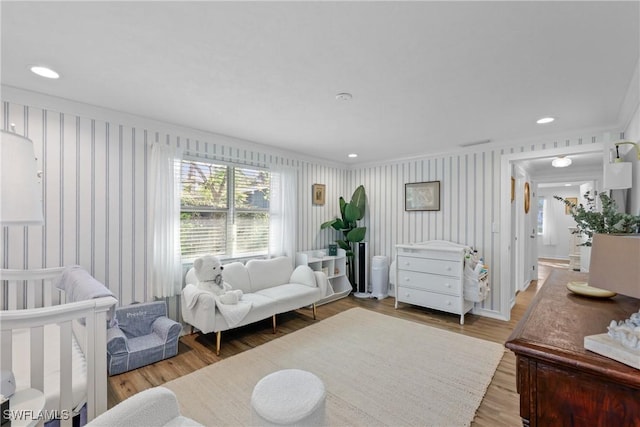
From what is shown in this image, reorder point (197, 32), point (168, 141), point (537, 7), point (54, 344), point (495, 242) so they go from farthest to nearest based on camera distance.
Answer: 1. point (495, 242)
2. point (168, 141)
3. point (54, 344)
4. point (197, 32)
5. point (537, 7)

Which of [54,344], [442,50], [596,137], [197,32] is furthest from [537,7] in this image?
[54,344]

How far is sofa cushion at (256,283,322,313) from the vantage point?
3.36m

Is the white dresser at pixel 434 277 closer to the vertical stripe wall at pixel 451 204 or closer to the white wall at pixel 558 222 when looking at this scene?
the vertical stripe wall at pixel 451 204

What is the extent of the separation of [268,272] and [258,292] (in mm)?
329

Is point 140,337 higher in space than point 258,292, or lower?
lower

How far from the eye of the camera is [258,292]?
11.7 ft

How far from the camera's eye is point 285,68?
A: 6.42 ft

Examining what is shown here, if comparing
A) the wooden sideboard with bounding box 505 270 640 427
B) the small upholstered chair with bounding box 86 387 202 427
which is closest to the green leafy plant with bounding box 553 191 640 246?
the wooden sideboard with bounding box 505 270 640 427

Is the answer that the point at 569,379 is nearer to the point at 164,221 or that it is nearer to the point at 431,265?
the point at 431,265

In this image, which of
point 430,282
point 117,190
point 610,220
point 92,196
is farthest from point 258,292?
point 610,220

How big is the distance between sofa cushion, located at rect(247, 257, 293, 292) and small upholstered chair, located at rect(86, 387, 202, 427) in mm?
2361

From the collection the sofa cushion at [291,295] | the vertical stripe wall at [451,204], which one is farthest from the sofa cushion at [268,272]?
the vertical stripe wall at [451,204]

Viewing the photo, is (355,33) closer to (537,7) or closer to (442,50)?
(442,50)

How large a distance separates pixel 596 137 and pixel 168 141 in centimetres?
483
